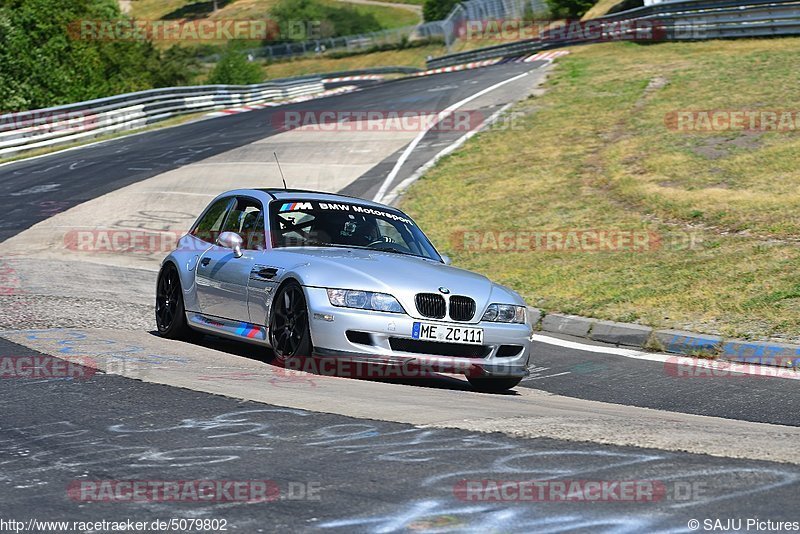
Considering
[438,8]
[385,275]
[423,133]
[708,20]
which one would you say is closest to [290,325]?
[385,275]

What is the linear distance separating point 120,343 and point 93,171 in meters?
17.2

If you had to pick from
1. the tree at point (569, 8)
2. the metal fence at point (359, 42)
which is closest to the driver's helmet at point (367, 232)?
the tree at point (569, 8)

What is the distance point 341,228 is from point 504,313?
1.77m

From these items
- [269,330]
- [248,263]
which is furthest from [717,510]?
[248,263]

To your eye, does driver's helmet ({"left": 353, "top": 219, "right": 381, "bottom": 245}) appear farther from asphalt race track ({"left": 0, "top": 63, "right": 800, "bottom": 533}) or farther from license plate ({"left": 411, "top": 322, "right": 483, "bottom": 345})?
license plate ({"left": 411, "top": 322, "right": 483, "bottom": 345})

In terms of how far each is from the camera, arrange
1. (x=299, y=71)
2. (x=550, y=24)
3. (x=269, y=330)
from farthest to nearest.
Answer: (x=299, y=71)
(x=550, y=24)
(x=269, y=330)

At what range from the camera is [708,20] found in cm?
3597

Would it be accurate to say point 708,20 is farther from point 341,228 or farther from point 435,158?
point 341,228

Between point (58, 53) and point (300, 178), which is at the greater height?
point (58, 53)

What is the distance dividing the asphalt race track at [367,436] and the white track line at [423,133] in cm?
943

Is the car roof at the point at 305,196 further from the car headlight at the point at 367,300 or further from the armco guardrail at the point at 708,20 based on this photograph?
the armco guardrail at the point at 708,20

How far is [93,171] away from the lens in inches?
1011

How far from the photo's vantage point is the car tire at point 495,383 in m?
8.90

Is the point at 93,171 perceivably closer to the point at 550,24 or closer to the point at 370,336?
the point at 370,336
